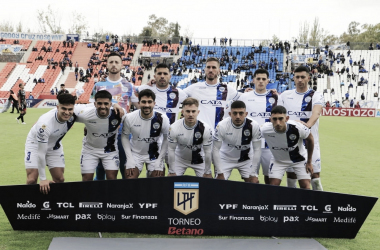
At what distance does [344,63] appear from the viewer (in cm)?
4688

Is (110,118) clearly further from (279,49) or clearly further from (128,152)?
(279,49)

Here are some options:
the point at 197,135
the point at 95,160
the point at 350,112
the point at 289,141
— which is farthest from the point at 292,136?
the point at 350,112

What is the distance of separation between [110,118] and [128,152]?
0.57m

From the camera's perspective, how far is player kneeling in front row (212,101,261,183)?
237 inches

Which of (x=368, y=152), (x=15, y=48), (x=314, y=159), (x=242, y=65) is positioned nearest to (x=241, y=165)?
(x=314, y=159)

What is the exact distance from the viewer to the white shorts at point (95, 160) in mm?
6281

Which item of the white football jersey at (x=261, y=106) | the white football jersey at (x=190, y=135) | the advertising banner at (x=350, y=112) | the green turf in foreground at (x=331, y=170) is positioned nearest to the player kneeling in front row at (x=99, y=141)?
the white football jersey at (x=190, y=135)

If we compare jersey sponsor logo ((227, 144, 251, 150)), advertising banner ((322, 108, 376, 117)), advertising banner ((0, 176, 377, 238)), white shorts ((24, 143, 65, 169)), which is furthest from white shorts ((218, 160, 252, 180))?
advertising banner ((322, 108, 376, 117))

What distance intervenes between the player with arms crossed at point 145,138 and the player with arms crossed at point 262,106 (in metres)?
1.53

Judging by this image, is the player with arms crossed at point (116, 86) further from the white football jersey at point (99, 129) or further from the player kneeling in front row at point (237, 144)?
the player kneeling in front row at point (237, 144)

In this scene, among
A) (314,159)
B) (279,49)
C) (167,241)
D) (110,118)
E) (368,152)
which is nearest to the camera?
(167,241)

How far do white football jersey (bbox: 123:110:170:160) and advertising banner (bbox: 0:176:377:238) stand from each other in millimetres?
1187

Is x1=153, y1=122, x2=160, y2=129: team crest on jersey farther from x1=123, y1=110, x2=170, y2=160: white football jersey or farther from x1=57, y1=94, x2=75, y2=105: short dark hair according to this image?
x1=57, y1=94, x2=75, y2=105: short dark hair

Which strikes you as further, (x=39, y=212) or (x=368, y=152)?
(x=368, y=152)
